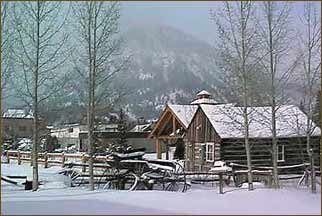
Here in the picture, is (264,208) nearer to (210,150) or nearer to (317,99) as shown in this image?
(317,99)

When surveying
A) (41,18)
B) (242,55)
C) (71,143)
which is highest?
(41,18)

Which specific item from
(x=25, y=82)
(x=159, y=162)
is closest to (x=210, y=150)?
(x=159, y=162)

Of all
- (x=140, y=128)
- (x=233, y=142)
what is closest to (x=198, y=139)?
(x=233, y=142)

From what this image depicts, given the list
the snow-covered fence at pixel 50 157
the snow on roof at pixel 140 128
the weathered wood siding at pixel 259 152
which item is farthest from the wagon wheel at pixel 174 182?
the snow on roof at pixel 140 128

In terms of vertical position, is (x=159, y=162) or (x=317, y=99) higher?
(x=317, y=99)

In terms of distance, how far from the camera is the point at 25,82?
1489 cm

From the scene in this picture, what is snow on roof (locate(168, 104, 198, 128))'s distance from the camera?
30633mm

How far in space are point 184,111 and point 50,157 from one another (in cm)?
921

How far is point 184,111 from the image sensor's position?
1252 inches

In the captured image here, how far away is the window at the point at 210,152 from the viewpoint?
84.2 feet

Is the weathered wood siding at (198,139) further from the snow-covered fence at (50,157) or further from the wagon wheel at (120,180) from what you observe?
the wagon wheel at (120,180)

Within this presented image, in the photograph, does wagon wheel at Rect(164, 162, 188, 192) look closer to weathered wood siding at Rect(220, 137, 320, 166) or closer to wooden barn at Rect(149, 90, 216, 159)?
weathered wood siding at Rect(220, 137, 320, 166)

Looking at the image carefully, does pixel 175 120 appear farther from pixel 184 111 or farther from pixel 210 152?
pixel 210 152

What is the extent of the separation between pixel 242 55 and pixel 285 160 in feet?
39.4
